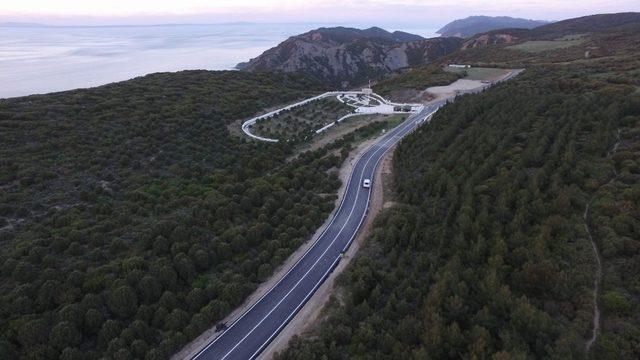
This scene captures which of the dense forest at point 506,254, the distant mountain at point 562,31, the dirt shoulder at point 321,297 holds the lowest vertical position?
the dirt shoulder at point 321,297

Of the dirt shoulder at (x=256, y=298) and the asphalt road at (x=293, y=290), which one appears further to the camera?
the asphalt road at (x=293, y=290)

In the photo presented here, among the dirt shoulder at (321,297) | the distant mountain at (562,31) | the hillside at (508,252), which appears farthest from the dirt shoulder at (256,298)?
the distant mountain at (562,31)

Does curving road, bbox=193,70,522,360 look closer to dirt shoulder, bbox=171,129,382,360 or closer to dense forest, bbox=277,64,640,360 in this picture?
dirt shoulder, bbox=171,129,382,360

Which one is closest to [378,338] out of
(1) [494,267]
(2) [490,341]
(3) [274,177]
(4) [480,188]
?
(2) [490,341]

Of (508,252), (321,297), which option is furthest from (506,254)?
(321,297)

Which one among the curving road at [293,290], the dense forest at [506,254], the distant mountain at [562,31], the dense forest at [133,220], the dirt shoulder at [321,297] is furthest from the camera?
the distant mountain at [562,31]

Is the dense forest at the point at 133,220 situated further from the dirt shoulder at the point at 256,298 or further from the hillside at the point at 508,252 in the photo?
the hillside at the point at 508,252

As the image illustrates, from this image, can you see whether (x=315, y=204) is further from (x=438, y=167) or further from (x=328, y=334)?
(x=328, y=334)

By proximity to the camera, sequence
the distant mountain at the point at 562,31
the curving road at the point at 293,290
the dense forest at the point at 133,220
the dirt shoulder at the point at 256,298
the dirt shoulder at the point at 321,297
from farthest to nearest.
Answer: the distant mountain at the point at 562,31, the dirt shoulder at the point at 321,297, the curving road at the point at 293,290, the dirt shoulder at the point at 256,298, the dense forest at the point at 133,220
